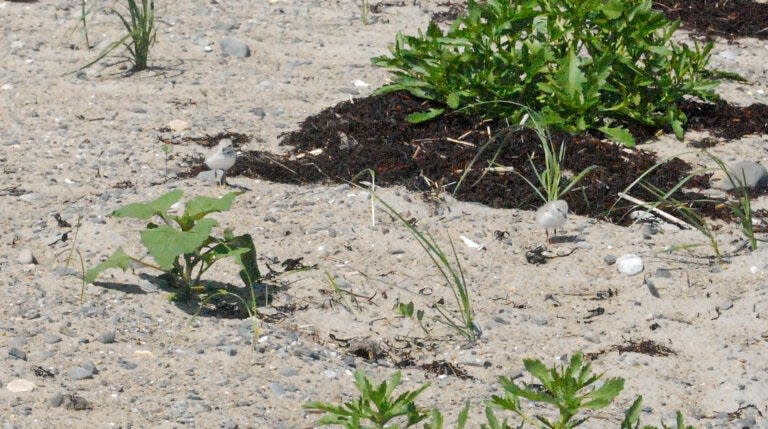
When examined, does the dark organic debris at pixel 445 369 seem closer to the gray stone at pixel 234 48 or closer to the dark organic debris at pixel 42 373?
the dark organic debris at pixel 42 373

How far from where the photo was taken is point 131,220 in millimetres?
3910

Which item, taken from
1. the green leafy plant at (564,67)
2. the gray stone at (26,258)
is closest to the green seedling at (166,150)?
the gray stone at (26,258)

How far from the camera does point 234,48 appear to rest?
18.6 feet

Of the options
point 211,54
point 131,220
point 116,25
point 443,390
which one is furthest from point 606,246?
point 116,25

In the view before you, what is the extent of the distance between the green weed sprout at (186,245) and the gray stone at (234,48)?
7.66 ft

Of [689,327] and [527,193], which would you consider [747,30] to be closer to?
[527,193]

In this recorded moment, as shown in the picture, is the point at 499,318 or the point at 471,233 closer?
the point at 499,318

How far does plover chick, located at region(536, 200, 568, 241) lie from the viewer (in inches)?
155

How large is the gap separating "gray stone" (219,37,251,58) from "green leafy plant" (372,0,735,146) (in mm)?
1135

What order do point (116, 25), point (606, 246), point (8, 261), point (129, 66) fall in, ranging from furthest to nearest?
point (116, 25) < point (129, 66) < point (606, 246) < point (8, 261)

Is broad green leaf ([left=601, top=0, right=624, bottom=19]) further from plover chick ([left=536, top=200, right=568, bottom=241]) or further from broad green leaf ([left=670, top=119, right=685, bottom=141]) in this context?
plover chick ([left=536, top=200, right=568, bottom=241])

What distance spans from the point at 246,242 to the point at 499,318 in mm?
804

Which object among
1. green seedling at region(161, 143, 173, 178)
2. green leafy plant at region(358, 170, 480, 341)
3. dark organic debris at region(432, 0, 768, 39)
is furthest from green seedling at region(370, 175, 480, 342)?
dark organic debris at region(432, 0, 768, 39)

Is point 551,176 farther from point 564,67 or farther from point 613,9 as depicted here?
point 613,9
